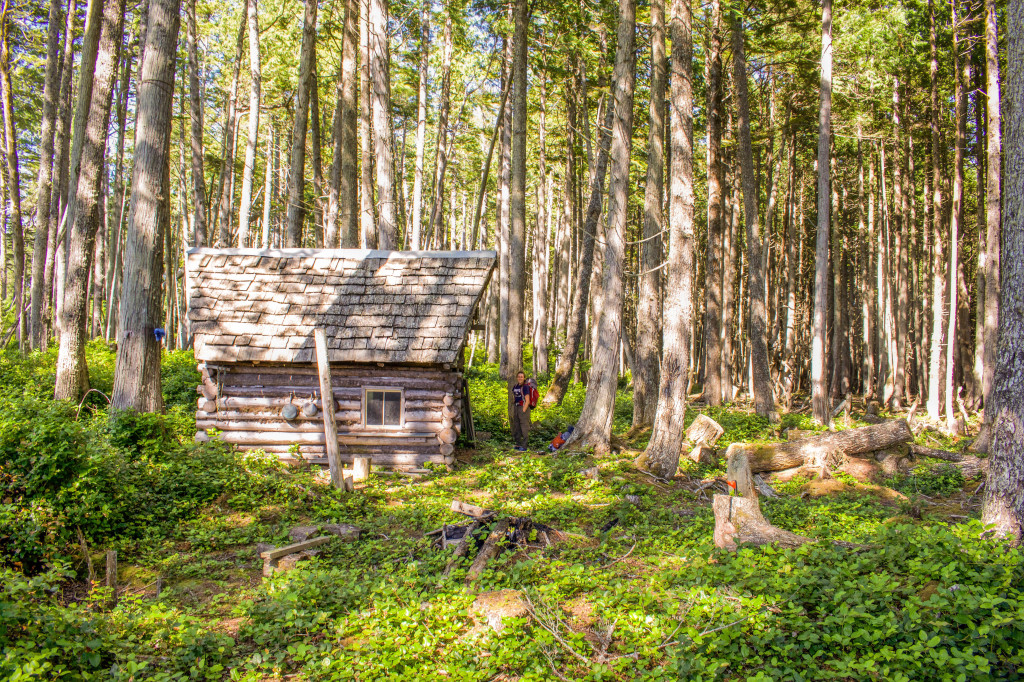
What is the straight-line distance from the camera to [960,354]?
77.5ft

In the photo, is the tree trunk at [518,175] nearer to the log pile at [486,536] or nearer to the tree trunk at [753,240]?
the tree trunk at [753,240]

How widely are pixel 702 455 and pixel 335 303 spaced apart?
330 inches

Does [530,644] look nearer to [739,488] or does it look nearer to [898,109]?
[739,488]

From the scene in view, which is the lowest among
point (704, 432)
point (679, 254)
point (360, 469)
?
point (360, 469)

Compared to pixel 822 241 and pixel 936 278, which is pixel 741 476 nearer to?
pixel 822 241

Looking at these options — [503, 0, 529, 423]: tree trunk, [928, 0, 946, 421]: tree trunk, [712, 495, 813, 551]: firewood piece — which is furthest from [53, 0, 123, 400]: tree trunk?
[928, 0, 946, 421]: tree trunk

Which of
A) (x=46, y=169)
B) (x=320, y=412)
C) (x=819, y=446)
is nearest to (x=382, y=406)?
(x=320, y=412)

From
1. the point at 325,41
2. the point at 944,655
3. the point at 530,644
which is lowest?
the point at 530,644

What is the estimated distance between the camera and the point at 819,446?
1217 centimetres

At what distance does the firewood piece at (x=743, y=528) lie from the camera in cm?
666

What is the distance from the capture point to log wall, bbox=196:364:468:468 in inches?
465

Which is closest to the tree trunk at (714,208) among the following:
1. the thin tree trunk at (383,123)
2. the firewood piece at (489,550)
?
the thin tree trunk at (383,123)

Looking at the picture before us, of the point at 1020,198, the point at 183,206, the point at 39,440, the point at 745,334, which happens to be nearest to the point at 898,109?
the point at 745,334

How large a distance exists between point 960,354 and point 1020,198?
21.3 m
